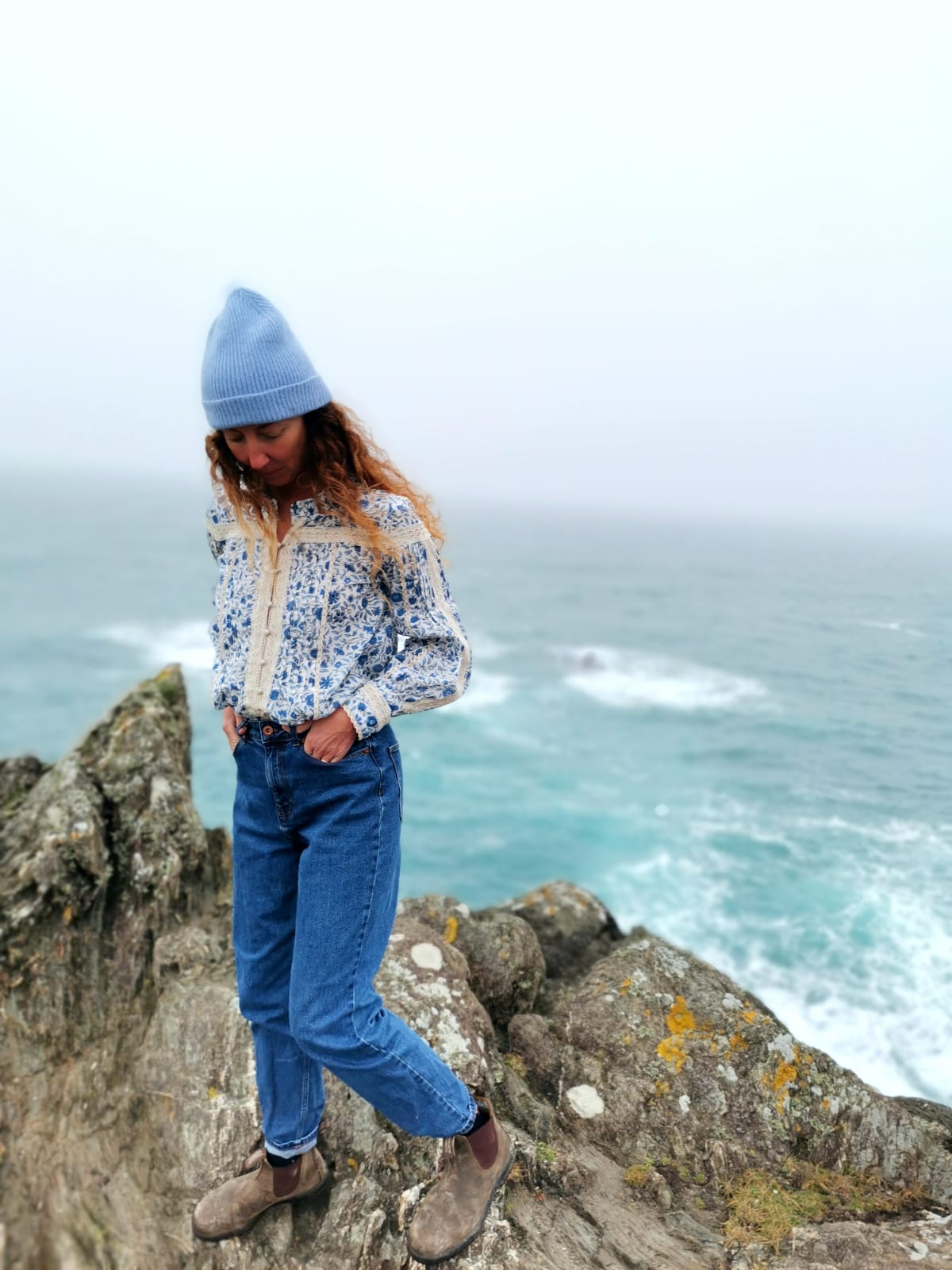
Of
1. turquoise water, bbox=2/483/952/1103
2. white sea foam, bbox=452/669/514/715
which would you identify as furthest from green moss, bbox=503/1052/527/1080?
white sea foam, bbox=452/669/514/715

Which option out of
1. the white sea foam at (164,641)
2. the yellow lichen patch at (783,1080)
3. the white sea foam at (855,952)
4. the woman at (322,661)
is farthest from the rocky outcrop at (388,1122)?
the white sea foam at (164,641)

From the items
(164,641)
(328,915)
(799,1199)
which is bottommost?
(164,641)

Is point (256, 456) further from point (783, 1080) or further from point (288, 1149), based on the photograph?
point (783, 1080)

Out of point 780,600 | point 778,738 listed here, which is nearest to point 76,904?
point 778,738

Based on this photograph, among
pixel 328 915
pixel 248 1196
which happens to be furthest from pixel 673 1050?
pixel 328 915

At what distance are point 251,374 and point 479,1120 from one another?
9.42 ft

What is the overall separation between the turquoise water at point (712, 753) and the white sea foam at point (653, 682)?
200 mm

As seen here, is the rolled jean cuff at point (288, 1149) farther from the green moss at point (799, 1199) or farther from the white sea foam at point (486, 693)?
the white sea foam at point (486, 693)

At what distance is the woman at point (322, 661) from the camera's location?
2.28 meters

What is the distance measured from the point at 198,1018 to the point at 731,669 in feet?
127

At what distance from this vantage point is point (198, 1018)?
3838mm

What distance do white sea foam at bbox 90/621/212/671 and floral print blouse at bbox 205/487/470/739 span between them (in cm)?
4177

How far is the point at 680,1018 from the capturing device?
3949mm

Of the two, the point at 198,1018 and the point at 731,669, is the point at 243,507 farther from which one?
the point at 731,669
